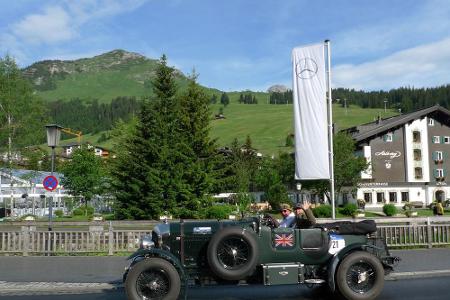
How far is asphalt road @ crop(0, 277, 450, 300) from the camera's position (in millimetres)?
9414

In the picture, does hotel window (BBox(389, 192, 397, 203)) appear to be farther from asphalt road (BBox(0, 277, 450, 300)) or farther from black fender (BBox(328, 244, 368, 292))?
black fender (BBox(328, 244, 368, 292))

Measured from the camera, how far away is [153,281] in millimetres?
8594

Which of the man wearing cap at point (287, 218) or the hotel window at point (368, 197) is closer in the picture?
the man wearing cap at point (287, 218)

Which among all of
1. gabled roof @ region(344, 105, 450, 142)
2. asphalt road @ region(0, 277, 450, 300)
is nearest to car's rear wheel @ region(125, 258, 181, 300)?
asphalt road @ region(0, 277, 450, 300)

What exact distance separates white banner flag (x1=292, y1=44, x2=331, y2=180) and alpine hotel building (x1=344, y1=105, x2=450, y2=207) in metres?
49.9

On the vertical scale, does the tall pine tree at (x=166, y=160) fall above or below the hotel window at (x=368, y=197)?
above

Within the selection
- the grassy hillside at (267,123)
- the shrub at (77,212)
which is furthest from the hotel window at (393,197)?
the grassy hillside at (267,123)

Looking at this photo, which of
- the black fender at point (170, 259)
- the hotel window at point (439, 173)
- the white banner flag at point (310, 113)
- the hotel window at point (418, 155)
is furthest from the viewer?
the hotel window at point (439, 173)

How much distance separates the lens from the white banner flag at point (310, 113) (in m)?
20.2

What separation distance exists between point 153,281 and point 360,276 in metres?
3.44

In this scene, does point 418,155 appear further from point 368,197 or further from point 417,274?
point 417,274

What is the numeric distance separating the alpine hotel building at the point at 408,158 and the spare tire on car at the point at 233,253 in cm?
6187

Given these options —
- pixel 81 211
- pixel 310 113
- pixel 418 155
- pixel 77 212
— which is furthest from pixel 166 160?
pixel 418 155

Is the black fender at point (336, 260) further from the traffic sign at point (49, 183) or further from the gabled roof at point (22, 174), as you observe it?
the gabled roof at point (22, 174)
